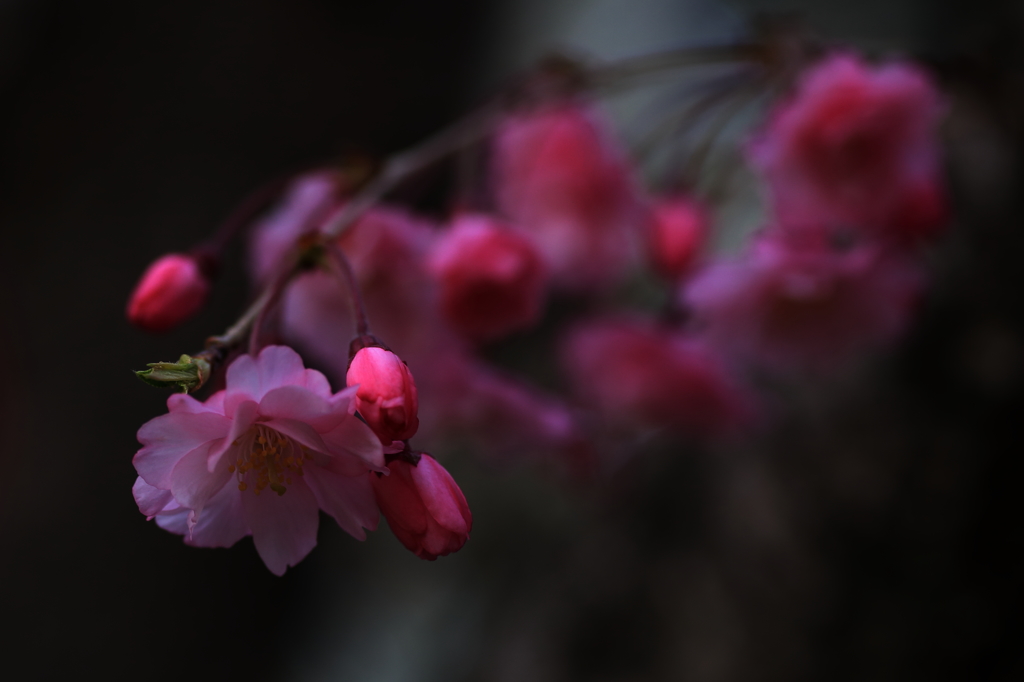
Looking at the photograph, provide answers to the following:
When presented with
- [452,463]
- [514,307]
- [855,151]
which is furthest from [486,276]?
[452,463]

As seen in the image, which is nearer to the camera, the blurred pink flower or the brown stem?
the brown stem

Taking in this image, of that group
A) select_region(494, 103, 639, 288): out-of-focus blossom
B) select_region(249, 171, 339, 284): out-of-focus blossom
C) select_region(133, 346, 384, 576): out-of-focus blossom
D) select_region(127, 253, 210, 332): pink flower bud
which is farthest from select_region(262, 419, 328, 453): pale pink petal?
select_region(494, 103, 639, 288): out-of-focus blossom

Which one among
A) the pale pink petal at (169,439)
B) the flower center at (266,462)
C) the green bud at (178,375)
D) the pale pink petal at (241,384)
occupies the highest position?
the green bud at (178,375)

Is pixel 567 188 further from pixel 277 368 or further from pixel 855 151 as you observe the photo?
pixel 277 368

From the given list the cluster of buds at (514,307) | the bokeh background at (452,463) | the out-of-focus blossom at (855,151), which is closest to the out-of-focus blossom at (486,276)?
the cluster of buds at (514,307)

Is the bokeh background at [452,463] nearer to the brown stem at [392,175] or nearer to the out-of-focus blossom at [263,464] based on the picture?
the brown stem at [392,175]

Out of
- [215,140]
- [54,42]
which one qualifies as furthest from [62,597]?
[54,42]

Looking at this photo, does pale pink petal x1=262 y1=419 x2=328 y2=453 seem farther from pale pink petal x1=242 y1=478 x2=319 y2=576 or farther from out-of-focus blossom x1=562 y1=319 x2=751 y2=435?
out-of-focus blossom x1=562 y1=319 x2=751 y2=435

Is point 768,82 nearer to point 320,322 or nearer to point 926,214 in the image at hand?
point 926,214
